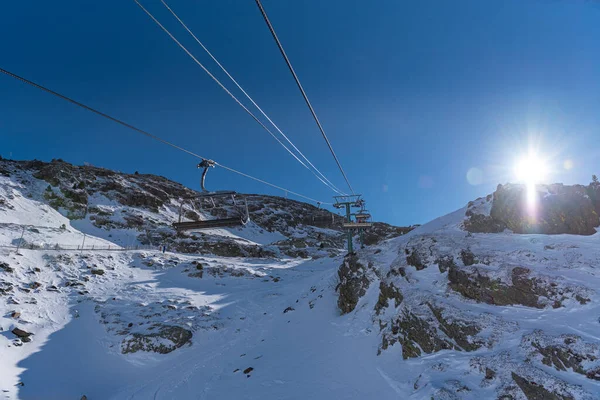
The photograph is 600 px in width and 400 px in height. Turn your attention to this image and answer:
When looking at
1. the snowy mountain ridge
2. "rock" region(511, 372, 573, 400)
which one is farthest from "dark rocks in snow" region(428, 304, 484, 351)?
"rock" region(511, 372, 573, 400)

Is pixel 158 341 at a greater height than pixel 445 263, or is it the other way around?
pixel 445 263

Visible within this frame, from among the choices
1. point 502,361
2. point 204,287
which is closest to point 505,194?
point 502,361

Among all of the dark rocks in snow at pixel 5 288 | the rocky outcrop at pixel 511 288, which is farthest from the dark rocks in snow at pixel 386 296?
the dark rocks in snow at pixel 5 288

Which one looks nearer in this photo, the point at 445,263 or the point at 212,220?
the point at 445,263

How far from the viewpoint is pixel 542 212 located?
14.0m

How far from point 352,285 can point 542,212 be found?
34.3ft

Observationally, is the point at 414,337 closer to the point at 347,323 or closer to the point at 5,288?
the point at 347,323

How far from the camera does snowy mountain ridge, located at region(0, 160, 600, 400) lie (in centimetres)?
835

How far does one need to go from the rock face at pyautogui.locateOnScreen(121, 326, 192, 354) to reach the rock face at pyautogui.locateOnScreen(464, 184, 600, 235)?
18690 mm

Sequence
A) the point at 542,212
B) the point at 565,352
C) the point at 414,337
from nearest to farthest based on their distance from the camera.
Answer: the point at 565,352 → the point at 414,337 → the point at 542,212

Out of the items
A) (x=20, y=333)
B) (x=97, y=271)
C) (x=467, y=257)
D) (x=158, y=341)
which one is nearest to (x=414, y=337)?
(x=467, y=257)

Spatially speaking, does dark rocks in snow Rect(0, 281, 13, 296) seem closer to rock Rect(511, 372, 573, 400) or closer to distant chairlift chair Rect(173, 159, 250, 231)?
distant chairlift chair Rect(173, 159, 250, 231)

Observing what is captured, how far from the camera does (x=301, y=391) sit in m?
10.2

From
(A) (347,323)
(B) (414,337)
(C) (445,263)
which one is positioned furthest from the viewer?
(A) (347,323)
